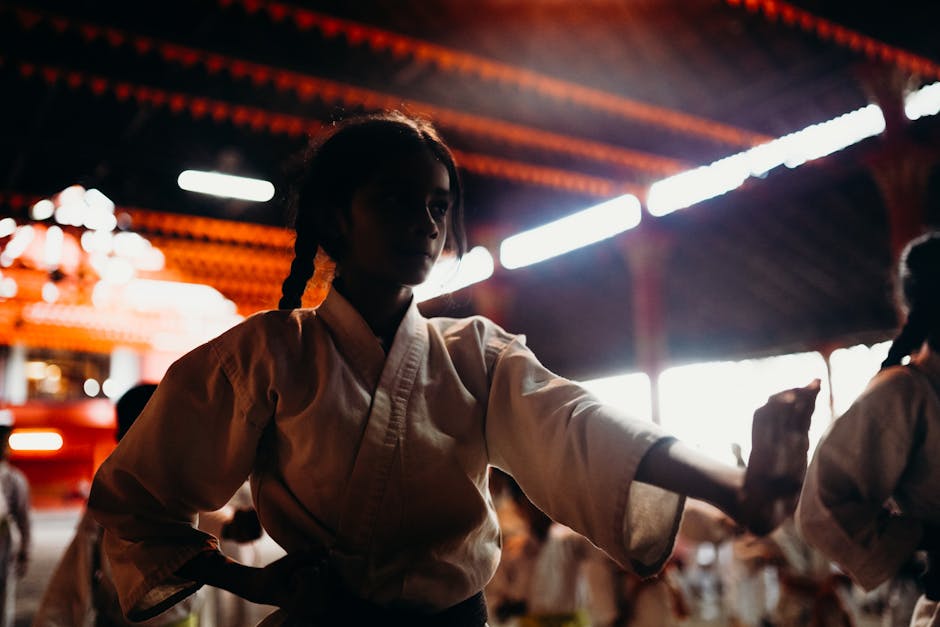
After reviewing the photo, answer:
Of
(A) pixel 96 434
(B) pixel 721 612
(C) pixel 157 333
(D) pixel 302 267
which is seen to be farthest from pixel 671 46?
(A) pixel 96 434

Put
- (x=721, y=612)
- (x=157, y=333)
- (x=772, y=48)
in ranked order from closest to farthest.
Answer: (x=772, y=48), (x=721, y=612), (x=157, y=333)

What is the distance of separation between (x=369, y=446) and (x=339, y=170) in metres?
0.53

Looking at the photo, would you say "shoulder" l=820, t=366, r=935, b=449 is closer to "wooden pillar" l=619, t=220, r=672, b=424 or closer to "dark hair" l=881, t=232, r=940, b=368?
"dark hair" l=881, t=232, r=940, b=368

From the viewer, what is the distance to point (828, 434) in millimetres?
2100

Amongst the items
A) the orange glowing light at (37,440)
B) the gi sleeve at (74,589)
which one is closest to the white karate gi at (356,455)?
the gi sleeve at (74,589)

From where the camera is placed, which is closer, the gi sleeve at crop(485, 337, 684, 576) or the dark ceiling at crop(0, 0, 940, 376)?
the gi sleeve at crop(485, 337, 684, 576)

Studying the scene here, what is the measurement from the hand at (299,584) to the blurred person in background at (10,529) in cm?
622

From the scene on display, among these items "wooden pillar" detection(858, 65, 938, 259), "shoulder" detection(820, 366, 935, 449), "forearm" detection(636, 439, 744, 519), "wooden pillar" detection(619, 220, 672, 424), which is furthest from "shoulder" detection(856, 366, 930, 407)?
"wooden pillar" detection(619, 220, 672, 424)

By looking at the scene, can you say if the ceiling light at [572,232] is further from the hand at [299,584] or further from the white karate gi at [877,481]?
the hand at [299,584]

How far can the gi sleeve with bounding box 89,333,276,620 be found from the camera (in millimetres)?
1364

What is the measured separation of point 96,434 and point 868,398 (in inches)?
1000

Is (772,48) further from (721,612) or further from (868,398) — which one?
(721,612)

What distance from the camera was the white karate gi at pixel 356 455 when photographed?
130cm

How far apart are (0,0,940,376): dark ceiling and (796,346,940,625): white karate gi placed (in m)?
1.11
